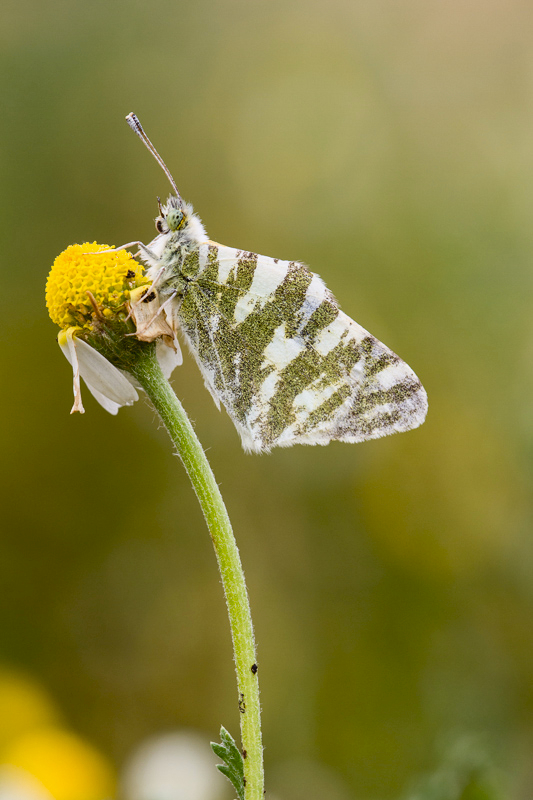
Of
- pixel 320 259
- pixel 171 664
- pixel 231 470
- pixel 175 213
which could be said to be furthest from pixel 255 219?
pixel 175 213

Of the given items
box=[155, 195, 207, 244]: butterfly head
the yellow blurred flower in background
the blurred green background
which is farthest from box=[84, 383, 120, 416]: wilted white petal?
the blurred green background

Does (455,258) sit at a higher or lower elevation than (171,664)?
higher

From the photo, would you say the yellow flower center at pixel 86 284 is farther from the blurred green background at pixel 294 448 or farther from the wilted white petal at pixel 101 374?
the blurred green background at pixel 294 448

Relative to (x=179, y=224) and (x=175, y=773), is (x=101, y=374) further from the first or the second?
(x=175, y=773)

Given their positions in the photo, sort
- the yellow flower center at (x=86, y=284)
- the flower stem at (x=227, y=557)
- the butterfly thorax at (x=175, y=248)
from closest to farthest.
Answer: the flower stem at (x=227, y=557) < the yellow flower center at (x=86, y=284) < the butterfly thorax at (x=175, y=248)

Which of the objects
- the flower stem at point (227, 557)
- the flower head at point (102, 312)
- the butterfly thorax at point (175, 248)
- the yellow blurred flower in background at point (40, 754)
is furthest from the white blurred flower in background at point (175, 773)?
the butterfly thorax at point (175, 248)

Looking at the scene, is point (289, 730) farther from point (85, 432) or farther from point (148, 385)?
point (148, 385)
